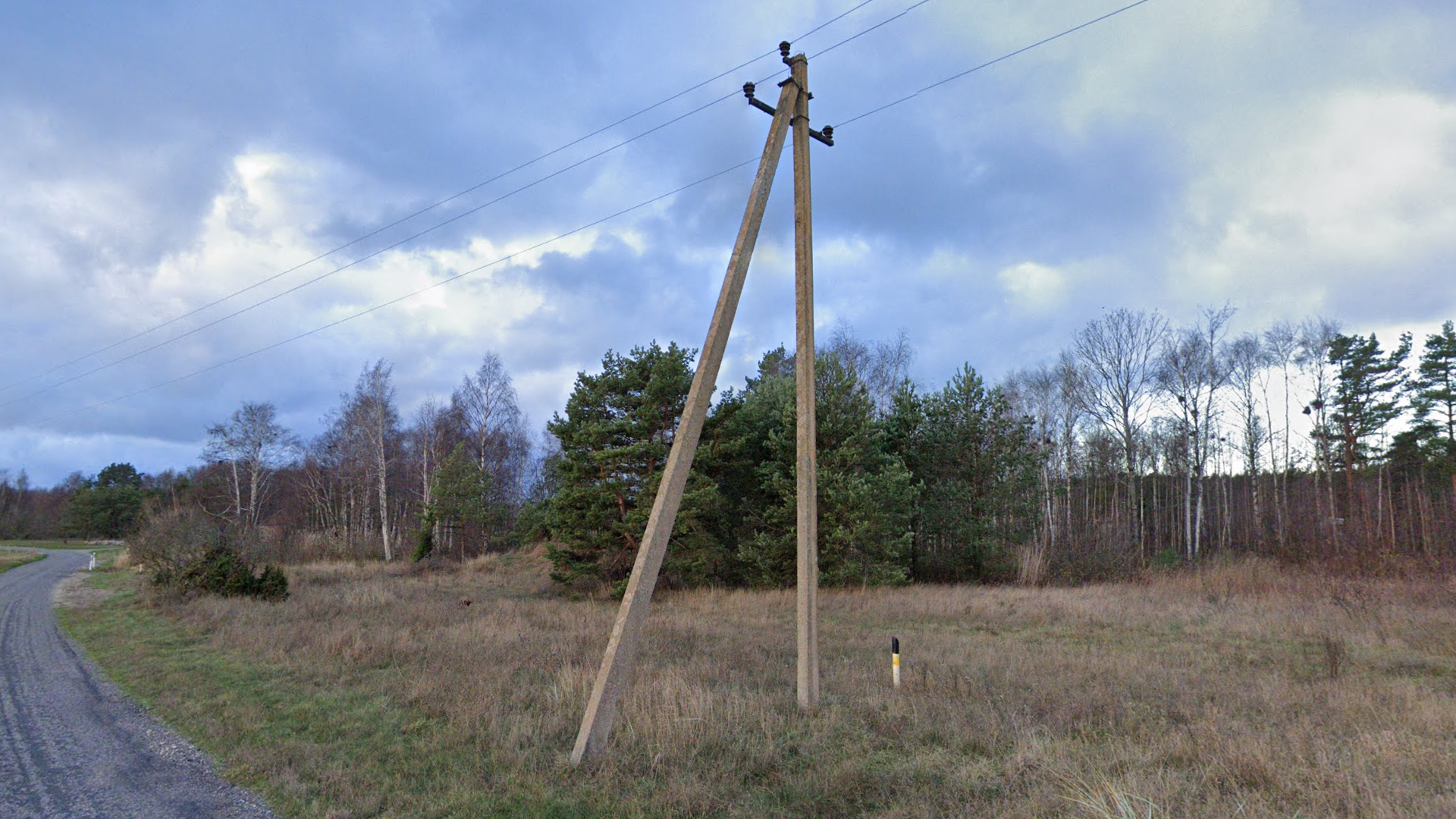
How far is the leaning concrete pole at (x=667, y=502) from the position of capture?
588 centimetres

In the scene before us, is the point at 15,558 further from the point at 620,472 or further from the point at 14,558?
the point at 620,472

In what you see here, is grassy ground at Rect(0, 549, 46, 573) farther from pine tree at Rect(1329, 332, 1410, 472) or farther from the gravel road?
pine tree at Rect(1329, 332, 1410, 472)

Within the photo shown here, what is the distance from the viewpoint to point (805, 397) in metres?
7.79

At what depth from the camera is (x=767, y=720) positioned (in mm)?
6555

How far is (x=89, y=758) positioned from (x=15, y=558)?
44388mm

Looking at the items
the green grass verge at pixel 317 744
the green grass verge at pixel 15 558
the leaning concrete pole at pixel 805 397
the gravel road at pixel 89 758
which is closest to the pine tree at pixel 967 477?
the leaning concrete pole at pixel 805 397

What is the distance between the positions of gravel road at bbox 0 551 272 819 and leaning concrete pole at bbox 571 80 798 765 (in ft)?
7.78

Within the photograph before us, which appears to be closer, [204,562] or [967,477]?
[204,562]

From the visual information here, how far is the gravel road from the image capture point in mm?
4949

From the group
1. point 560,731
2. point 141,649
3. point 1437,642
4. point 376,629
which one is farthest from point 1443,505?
point 141,649

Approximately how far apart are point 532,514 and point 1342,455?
3984 centimetres

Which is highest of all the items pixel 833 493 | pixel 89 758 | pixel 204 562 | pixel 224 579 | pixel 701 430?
pixel 701 430

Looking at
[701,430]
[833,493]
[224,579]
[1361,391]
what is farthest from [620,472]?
[1361,391]

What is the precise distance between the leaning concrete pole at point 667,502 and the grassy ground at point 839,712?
1.17 feet
